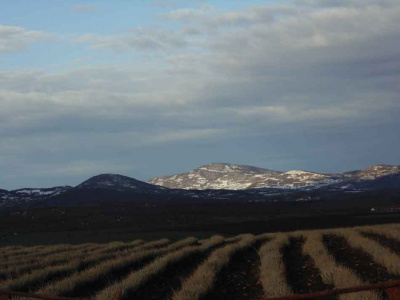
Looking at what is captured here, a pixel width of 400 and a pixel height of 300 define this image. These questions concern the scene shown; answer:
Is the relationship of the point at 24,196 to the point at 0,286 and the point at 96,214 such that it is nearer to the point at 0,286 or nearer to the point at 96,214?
the point at 96,214

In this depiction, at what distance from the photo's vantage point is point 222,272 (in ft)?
60.2

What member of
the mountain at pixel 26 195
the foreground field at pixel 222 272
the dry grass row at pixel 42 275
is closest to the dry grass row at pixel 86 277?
the foreground field at pixel 222 272

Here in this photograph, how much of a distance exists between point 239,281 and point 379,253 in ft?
17.0

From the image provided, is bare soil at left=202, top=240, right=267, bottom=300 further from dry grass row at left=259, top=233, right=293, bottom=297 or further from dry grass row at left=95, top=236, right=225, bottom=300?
dry grass row at left=95, top=236, right=225, bottom=300

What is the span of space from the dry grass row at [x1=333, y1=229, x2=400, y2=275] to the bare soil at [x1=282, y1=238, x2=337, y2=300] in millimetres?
1931

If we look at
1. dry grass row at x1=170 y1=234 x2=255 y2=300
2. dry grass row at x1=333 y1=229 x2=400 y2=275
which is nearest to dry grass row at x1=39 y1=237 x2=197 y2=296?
dry grass row at x1=170 y1=234 x2=255 y2=300

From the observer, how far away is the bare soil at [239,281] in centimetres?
1455

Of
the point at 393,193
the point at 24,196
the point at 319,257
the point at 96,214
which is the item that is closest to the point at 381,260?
the point at 319,257

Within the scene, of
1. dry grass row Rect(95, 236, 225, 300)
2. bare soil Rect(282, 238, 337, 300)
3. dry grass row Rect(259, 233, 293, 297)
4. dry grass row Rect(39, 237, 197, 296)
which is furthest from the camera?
bare soil Rect(282, 238, 337, 300)

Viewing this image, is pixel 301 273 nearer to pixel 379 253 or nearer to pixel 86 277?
pixel 379 253

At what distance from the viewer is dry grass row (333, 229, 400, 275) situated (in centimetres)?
1634

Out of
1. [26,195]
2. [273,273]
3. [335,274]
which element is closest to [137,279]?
[273,273]

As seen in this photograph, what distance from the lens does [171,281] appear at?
17328 mm

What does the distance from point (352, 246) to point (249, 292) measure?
9.37m
